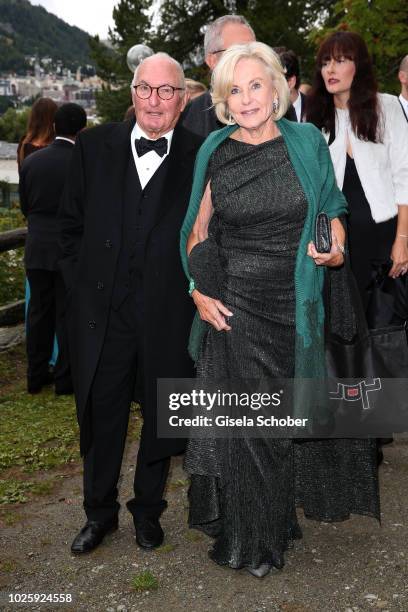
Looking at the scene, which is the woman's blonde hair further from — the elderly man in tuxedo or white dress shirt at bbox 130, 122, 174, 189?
white dress shirt at bbox 130, 122, 174, 189

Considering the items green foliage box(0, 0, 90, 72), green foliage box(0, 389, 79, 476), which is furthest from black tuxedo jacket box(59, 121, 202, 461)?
green foliage box(0, 0, 90, 72)

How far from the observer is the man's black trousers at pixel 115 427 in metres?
3.93

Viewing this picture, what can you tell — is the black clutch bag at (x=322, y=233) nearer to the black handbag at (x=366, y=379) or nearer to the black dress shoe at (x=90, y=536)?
the black handbag at (x=366, y=379)

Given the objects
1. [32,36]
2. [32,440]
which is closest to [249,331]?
[32,440]

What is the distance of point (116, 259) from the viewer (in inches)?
150

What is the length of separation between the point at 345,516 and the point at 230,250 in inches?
55.5

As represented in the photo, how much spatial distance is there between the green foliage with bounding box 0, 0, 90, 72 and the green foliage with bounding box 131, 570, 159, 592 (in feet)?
524

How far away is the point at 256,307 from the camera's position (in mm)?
3672

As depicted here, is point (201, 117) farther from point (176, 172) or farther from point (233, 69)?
point (233, 69)

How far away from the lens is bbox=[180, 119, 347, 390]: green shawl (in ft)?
11.6

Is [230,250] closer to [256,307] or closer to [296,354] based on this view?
[256,307]

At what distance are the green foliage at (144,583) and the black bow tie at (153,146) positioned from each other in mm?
1855

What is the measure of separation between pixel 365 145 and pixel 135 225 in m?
1.59

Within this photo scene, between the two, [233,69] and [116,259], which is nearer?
[233,69]
